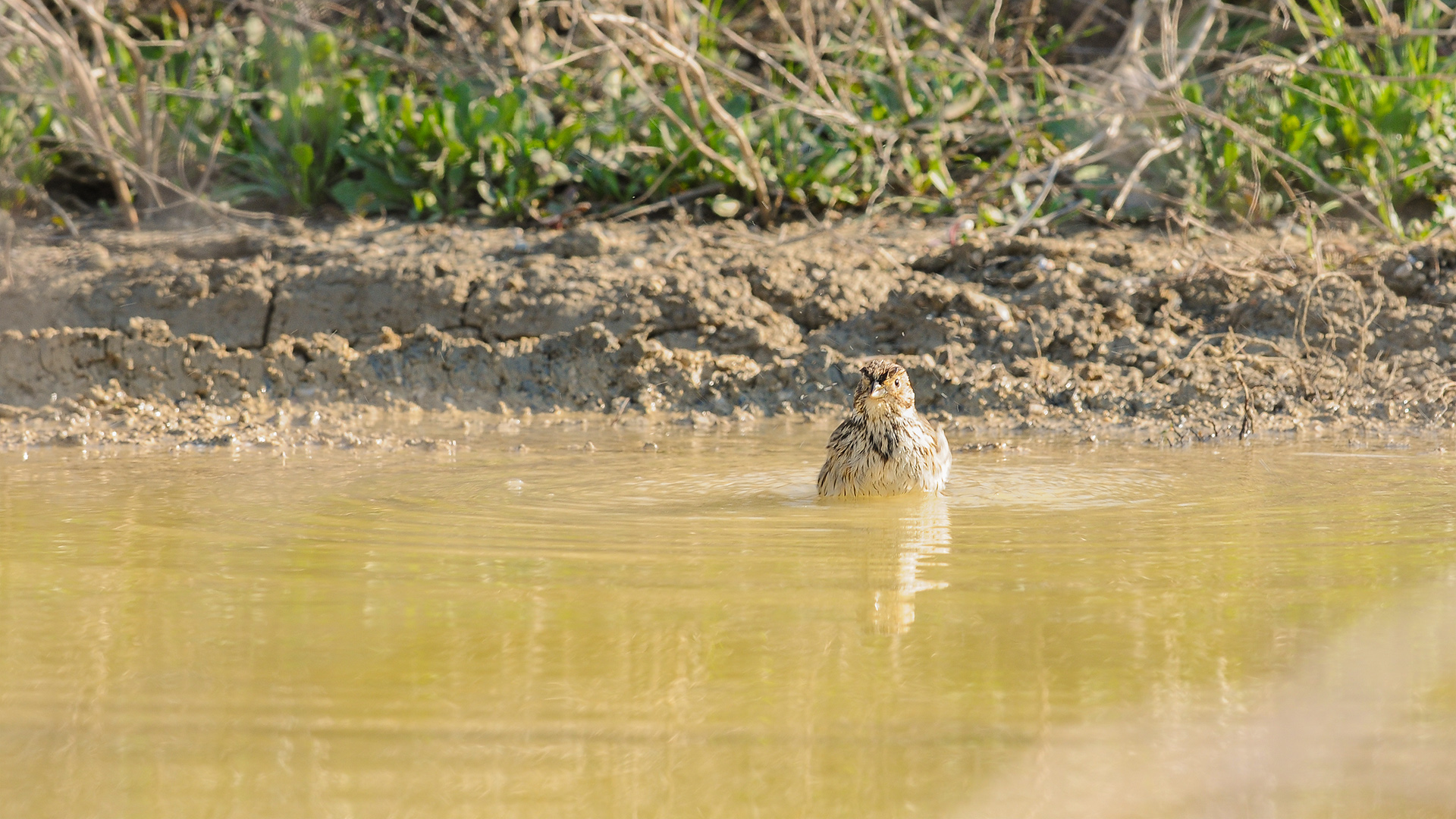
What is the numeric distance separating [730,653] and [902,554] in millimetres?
1146

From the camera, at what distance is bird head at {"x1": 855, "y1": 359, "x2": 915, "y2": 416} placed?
5141mm

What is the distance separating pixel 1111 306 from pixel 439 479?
3822 mm

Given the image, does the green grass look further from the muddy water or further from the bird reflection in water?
the muddy water

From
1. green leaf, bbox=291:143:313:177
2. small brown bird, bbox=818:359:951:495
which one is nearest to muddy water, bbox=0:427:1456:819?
small brown bird, bbox=818:359:951:495

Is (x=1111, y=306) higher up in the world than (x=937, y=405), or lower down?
higher up

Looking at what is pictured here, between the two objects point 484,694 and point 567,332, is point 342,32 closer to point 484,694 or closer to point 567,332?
point 567,332

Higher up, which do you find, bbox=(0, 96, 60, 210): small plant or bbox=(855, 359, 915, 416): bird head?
bbox=(0, 96, 60, 210): small plant

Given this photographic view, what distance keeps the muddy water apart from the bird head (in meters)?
0.47

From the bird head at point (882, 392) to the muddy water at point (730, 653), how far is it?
0.47m

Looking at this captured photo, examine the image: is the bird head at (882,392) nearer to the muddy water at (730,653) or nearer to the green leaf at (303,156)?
the muddy water at (730,653)

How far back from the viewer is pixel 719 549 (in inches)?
152

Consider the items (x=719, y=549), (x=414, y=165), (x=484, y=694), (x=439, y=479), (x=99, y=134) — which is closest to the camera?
(x=484, y=694)

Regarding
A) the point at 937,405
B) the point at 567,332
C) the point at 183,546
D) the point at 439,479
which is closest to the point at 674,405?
the point at 567,332

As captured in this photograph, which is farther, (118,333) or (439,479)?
(118,333)
